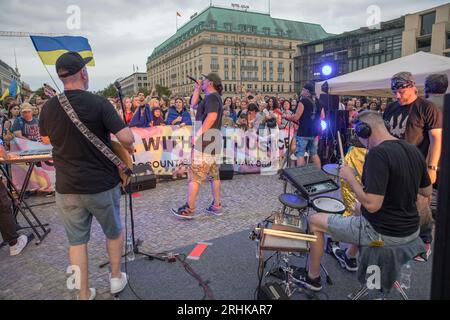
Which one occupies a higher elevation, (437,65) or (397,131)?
(437,65)

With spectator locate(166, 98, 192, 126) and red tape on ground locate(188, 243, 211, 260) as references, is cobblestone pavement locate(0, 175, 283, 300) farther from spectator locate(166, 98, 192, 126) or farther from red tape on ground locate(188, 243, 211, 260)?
spectator locate(166, 98, 192, 126)

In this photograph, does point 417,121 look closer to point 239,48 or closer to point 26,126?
point 26,126

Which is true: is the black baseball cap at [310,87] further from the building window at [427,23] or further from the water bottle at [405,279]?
the building window at [427,23]

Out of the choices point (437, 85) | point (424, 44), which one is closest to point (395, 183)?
point (437, 85)

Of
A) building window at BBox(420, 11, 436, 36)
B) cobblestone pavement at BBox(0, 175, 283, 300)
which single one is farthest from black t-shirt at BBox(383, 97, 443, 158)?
building window at BBox(420, 11, 436, 36)

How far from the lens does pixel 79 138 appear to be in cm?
245

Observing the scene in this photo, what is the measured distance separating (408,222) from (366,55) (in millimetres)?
63601

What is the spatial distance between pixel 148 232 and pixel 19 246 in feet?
5.16

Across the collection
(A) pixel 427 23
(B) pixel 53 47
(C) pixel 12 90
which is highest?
(A) pixel 427 23

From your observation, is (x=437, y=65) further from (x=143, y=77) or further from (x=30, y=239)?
(x=143, y=77)

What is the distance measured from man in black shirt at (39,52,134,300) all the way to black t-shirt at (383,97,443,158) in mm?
3281

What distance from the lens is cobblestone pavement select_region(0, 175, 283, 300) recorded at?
304 cm

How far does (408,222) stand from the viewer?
238 cm
